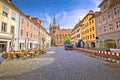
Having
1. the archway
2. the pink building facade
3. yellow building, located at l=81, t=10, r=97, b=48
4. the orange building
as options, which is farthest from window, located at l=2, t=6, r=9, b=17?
the orange building

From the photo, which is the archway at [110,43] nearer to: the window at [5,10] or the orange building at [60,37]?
the window at [5,10]

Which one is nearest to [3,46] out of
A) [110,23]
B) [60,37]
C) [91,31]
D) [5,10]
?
[5,10]

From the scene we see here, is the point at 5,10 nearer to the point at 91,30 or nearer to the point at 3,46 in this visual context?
the point at 3,46

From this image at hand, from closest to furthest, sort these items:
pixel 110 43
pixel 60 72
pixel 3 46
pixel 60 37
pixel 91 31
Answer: pixel 60 72, pixel 3 46, pixel 110 43, pixel 91 31, pixel 60 37

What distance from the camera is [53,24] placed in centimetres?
12144

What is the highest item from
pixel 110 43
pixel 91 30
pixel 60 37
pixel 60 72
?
pixel 60 37

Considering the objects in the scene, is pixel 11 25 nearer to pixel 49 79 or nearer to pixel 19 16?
pixel 19 16

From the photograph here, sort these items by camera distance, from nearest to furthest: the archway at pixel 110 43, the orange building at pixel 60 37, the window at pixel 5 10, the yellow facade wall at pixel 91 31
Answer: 1. the window at pixel 5 10
2. the archway at pixel 110 43
3. the yellow facade wall at pixel 91 31
4. the orange building at pixel 60 37

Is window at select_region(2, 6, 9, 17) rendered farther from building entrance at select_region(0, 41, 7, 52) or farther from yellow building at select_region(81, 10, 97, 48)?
yellow building at select_region(81, 10, 97, 48)

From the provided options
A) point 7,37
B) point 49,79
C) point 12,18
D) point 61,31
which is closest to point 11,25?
point 12,18

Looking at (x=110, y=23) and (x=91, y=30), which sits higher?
(x=91, y=30)

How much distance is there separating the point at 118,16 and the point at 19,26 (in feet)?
73.2

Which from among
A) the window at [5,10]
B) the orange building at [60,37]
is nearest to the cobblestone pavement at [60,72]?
the window at [5,10]

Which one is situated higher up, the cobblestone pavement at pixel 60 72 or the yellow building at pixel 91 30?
the yellow building at pixel 91 30
